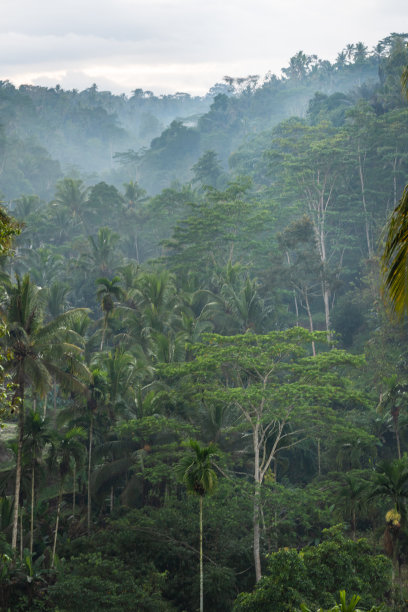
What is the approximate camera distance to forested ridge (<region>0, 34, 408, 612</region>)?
49.9 ft

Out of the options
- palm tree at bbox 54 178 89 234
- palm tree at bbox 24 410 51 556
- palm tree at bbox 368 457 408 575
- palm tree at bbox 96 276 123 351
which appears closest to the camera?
palm tree at bbox 368 457 408 575

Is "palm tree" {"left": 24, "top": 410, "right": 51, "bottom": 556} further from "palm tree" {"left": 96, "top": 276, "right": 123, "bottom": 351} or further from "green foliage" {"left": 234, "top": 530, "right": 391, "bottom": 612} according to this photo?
"palm tree" {"left": 96, "top": 276, "right": 123, "bottom": 351}

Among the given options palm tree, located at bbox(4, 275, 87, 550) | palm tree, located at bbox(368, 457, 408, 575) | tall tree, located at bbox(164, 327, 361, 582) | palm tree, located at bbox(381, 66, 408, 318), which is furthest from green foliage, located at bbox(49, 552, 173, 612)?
palm tree, located at bbox(381, 66, 408, 318)

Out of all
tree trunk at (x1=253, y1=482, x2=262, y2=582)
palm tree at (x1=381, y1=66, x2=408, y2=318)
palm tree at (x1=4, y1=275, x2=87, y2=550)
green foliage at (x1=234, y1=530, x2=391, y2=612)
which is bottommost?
tree trunk at (x1=253, y1=482, x2=262, y2=582)

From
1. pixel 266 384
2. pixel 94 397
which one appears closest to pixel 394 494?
pixel 266 384

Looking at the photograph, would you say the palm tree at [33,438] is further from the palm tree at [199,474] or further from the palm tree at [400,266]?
the palm tree at [400,266]

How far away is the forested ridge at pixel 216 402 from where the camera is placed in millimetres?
15211

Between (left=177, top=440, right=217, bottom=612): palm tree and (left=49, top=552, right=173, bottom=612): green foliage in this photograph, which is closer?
(left=49, top=552, right=173, bottom=612): green foliage

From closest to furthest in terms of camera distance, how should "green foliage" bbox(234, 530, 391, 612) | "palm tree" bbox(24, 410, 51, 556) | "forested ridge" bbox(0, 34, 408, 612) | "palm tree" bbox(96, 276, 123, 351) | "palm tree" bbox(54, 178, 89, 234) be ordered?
"green foliage" bbox(234, 530, 391, 612)
"forested ridge" bbox(0, 34, 408, 612)
"palm tree" bbox(24, 410, 51, 556)
"palm tree" bbox(96, 276, 123, 351)
"palm tree" bbox(54, 178, 89, 234)

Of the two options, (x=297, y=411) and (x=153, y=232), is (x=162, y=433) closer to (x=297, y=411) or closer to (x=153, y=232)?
(x=297, y=411)

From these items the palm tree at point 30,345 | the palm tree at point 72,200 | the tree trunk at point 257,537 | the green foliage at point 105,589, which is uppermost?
the palm tree at point 72,200

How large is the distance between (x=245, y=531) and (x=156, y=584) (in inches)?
181

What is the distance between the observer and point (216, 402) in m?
21.9

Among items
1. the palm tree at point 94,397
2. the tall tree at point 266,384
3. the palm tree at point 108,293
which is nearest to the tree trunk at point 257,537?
the tall tree at point 266,384
